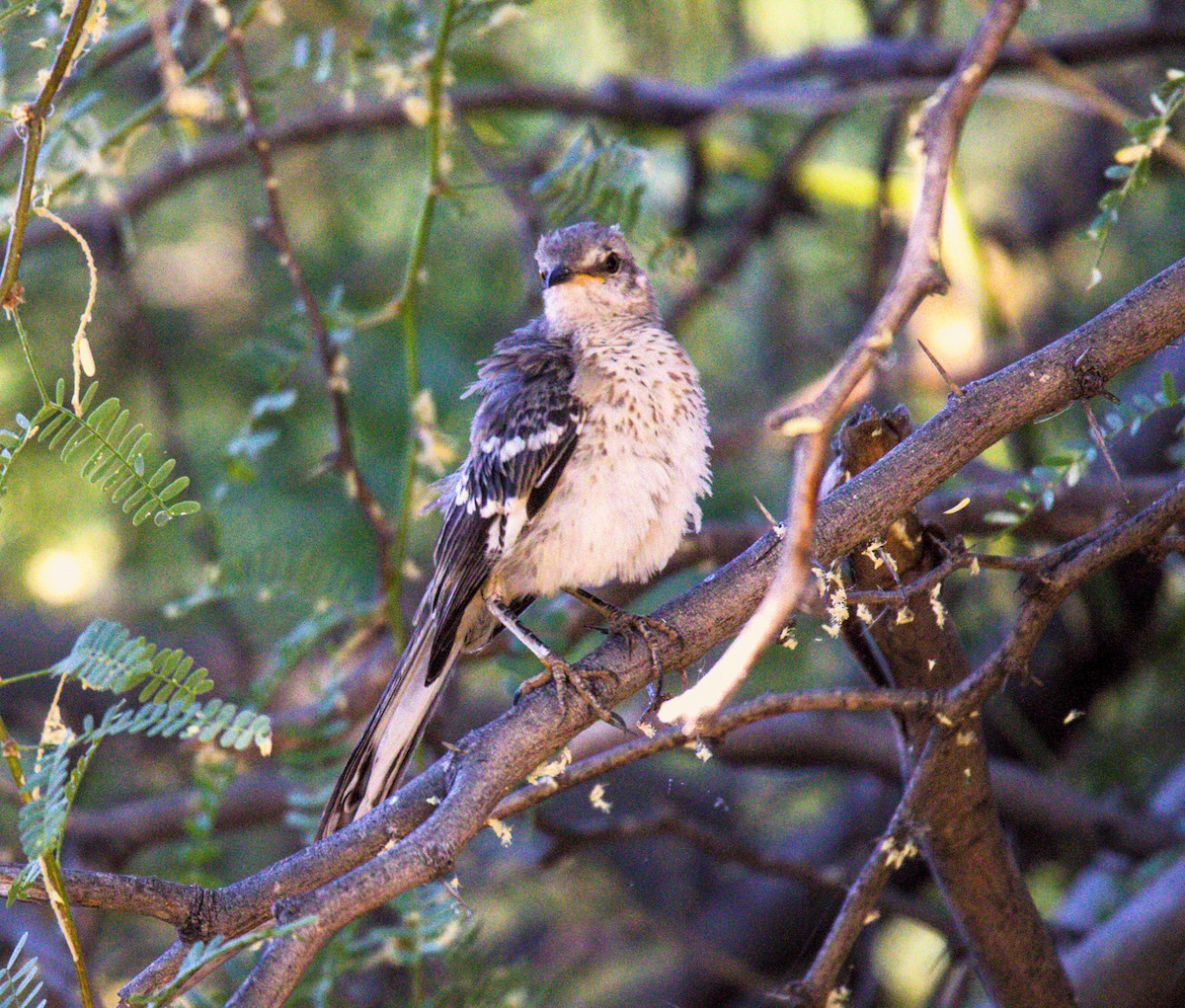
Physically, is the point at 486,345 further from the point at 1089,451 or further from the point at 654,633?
the point at 1089,451

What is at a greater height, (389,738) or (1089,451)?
(1089,451)

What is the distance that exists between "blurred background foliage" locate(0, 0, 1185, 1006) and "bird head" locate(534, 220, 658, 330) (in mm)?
117

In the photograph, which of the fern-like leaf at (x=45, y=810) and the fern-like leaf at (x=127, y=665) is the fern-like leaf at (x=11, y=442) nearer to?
the fern-like leaf at (x=127, y=665)

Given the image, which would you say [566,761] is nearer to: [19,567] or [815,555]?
[815,555]

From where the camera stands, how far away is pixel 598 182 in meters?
3.29

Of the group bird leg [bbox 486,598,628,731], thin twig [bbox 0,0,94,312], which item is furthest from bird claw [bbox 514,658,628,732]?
thin twig [bbox 0,0,94,312]

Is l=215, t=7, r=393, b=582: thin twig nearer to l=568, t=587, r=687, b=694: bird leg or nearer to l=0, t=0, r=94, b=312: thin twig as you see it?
l=568, t=587, r=687, b=694: bird leg

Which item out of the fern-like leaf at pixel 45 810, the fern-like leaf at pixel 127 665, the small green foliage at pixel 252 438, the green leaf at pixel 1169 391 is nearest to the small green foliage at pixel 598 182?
the small green foliage at pixel 252 438

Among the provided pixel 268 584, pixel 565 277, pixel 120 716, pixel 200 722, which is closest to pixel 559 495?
pixel 565 277

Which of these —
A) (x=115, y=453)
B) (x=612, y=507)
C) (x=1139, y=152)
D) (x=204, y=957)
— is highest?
(x=1139, y=152)

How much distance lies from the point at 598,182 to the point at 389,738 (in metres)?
1.59

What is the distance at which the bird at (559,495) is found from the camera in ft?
9.36

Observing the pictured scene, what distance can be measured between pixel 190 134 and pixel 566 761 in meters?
1.79

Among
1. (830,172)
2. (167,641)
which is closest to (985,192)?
(830,172)
